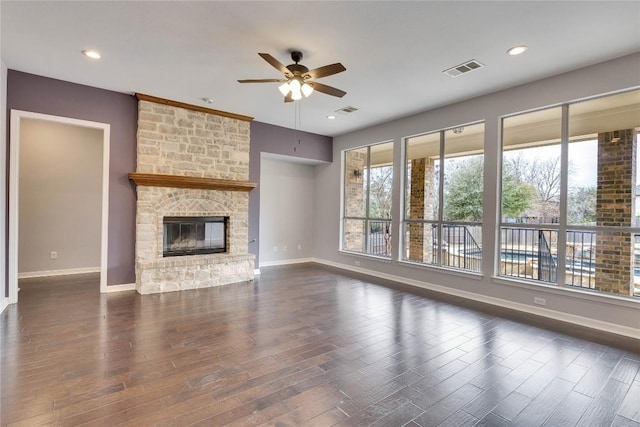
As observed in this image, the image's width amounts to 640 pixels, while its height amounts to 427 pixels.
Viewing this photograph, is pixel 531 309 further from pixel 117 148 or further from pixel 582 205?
pixel 117 148

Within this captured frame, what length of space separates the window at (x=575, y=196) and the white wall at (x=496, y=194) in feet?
0.60

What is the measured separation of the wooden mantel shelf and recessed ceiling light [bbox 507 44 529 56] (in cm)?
442

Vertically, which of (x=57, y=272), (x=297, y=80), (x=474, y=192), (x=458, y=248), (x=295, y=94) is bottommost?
(x=57, y=272)

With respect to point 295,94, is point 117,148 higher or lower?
lower

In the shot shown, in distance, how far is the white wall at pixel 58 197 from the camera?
5.68 meters

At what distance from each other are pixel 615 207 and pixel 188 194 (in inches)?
238

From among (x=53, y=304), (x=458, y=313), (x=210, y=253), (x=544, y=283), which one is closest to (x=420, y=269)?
(x=458, y=313)

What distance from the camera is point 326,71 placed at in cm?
316

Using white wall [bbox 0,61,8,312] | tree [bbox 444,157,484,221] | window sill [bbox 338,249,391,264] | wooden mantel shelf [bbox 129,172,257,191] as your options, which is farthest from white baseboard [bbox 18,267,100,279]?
tree [bbox 444,157,484,221]

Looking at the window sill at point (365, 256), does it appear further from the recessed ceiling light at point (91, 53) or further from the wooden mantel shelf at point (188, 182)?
the recessed ceiling light at point (91, 53)

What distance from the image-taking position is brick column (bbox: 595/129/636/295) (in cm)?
363

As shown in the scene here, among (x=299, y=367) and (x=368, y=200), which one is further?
(x=368, y=200)

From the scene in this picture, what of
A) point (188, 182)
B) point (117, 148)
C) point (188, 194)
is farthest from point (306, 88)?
point (117, 148)

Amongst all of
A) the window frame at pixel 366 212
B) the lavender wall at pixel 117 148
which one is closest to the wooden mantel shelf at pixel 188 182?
the lavender wall at pixel 117 148
